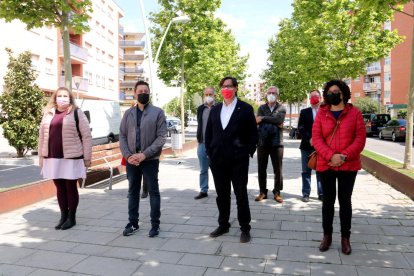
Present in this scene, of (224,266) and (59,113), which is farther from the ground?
(59,113)

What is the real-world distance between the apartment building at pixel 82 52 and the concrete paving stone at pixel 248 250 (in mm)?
18786

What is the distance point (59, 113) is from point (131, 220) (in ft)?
5.97

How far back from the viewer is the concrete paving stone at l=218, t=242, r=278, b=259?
422 cm

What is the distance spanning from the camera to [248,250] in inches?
173

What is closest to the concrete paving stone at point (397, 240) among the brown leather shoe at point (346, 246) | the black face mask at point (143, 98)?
the brown leather shoe at point (346, 246)

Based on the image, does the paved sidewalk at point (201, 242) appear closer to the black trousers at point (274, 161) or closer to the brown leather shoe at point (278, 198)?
the brown leather shoe at point (278, 198)

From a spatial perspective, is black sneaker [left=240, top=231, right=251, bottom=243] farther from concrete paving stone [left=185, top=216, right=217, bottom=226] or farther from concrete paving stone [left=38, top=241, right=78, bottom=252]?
concrete paving stone [left=38, top=241, right=78, bottom=252]

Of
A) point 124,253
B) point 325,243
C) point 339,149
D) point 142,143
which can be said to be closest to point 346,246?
point 325,243

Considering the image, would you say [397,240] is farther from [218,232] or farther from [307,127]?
[307,127]

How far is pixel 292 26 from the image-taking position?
3422 centimetres

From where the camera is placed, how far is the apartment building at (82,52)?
27.7 metres

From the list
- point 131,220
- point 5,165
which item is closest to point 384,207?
point 131,220

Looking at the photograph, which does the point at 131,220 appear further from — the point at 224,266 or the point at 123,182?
the point at 123,182

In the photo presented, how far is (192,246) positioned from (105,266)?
3.45 feet
